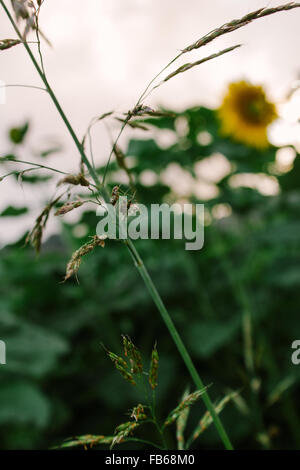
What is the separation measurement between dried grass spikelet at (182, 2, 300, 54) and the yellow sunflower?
2120 millimetres

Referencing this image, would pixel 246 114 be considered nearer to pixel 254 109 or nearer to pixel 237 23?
pixel 254 109

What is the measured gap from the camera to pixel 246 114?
2578 millimetres

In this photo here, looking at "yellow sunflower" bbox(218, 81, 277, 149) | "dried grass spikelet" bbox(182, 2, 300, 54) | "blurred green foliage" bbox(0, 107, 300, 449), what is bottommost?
"blurred green foliage" bbox(0, 107, 300, 449)

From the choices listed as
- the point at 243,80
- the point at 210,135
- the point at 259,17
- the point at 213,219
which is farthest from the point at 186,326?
the point at 259,17

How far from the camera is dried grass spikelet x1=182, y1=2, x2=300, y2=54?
40 centimetres

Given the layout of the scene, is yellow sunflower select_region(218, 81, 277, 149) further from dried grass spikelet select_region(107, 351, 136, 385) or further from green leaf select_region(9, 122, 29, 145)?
dried grass spikelet select_region(107, 351, 136, 385)

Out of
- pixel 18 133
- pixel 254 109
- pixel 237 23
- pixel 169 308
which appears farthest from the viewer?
pixel 254 109

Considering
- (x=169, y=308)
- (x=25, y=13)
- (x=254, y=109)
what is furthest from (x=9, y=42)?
(x=254, y=109)

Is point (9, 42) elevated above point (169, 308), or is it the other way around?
point (9, 42)

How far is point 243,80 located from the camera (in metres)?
2.53

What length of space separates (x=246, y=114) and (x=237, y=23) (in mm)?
2254

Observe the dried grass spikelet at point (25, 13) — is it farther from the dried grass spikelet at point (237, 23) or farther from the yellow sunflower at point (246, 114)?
the yellow sunflower at point (246, 114)

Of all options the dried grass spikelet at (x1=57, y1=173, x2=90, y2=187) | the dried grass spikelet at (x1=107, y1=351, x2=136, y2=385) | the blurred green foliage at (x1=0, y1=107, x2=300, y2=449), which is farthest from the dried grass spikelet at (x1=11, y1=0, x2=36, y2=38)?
the blurred green foliage at (x1=0, y1=107, x2=300, y2=449)

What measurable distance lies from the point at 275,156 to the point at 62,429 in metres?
1.58
